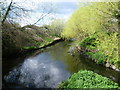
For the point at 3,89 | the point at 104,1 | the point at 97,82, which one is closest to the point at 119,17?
the point at 104,1

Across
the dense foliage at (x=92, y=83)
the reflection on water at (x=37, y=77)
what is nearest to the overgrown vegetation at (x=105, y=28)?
the dense foliage at (x=92, y=83)

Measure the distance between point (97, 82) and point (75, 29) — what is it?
21.6 meters

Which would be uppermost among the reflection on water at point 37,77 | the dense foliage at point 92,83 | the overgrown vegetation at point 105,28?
the overgrown vegetation at point 105,28

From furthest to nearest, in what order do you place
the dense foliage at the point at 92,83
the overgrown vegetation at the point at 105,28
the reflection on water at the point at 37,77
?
1. the reflection on water at the point at 37,77
2. the overgrown vegetation at the point at 105,28
3. the dense foliage at the point at 92,83

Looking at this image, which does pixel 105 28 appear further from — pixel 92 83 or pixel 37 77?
pixel 37 77

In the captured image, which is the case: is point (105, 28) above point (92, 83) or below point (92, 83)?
above

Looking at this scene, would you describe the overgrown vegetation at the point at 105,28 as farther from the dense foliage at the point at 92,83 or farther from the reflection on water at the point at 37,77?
the reflection on water at the point at 37,77

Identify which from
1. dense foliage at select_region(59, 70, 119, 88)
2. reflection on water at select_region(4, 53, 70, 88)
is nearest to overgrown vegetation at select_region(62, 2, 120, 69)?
dense foliage at select_region(59, 70, 119, 88)

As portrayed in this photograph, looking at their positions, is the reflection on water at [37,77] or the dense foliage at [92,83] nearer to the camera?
the dense foliage at [92,83]

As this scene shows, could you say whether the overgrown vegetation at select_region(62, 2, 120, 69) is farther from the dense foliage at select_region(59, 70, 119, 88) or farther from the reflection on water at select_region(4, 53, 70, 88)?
the reflection on water at select_region(4, 53, 70, 88)

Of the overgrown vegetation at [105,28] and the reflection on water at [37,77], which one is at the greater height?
the overgrown vegetation at [105,28]

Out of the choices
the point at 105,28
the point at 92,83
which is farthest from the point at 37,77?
the point at 105,28

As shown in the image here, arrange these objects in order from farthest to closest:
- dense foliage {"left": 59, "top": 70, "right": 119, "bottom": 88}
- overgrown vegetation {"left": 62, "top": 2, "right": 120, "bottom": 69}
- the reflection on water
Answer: the reflection on water, overgrown vegetation {"left": 62, "top": 2, "right": 120, "bottom": 69}, dense foliage {"left": 59, "top": 70, "right": 119, "bottom": 88}

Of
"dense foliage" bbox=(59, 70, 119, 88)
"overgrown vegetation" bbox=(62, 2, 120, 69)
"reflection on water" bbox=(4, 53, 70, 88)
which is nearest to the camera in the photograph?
"dense foliage" bbox=(59, 70, 119, 88)
